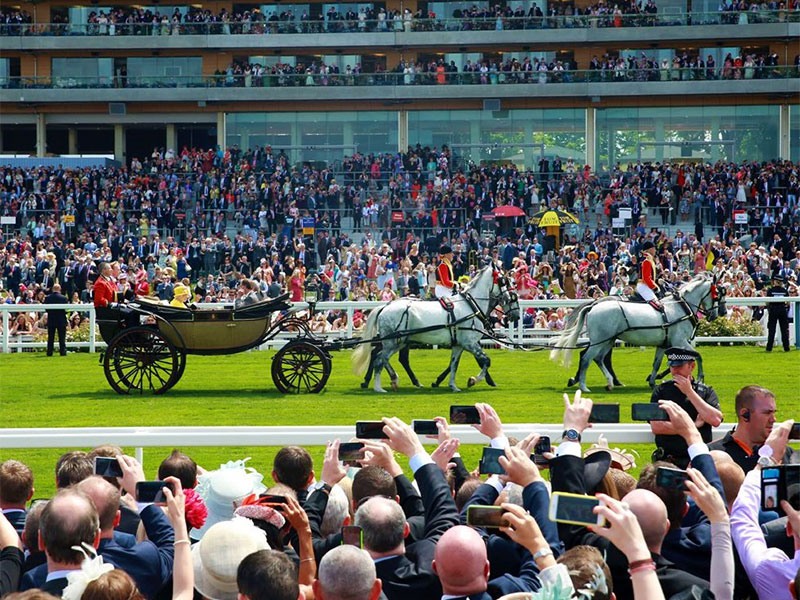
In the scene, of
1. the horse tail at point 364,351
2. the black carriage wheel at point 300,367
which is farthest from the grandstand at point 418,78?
the black carriage wheel at point 300,367

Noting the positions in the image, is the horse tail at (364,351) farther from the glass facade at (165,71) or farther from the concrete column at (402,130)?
the glass facade at (165,71)

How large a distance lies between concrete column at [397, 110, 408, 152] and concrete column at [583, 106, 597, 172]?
303 inches

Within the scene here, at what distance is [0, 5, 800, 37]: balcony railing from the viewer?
52.8 meters

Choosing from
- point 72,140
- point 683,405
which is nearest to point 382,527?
point 683,405

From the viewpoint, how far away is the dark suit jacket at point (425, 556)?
4.94 m

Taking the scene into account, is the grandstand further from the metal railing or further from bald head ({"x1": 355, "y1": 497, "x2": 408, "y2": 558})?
bald head ({"x1": 355, "y1": 497, "x2": 408, "y2": 558})

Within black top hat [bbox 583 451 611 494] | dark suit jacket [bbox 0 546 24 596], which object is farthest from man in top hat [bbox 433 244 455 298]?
dark suit jacket [bbox 0 546 24 596]

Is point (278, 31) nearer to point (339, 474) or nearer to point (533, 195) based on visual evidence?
point (533, 195)

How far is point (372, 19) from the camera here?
55625 mm

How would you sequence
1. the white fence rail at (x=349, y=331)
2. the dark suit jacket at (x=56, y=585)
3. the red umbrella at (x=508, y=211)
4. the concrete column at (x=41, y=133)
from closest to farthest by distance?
the dark suit jacket at (x=56, y=585), the white fence rail at (x=349, y=331), the red umbrella at (x=508, y=211), the concrete column at (x=41, y=133)

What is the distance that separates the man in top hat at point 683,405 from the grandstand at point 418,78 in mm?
43767

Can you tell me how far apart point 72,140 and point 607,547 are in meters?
56.6

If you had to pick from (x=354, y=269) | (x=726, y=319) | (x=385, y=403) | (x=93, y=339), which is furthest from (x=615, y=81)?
(x=385, y=403)

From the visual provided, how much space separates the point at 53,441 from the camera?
7.75 m
